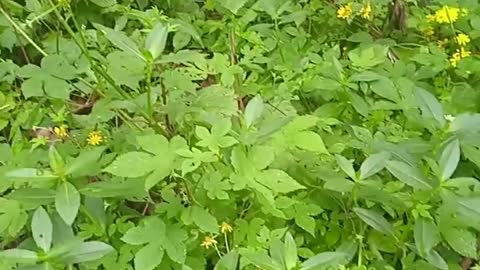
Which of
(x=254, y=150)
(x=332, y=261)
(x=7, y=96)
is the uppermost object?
(x=254, y=150)

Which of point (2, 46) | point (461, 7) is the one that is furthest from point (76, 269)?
point (461, 7)

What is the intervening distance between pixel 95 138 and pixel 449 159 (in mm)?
964

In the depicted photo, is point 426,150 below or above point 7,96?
above

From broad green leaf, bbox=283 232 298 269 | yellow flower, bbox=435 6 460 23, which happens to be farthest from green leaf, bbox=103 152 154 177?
yellow flower, bbox=435 6 460 23

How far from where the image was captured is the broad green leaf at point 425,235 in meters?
1.77

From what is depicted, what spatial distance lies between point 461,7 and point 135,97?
1175mm

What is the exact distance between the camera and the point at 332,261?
5.43 ft

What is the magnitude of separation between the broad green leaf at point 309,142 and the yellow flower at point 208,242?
0.30 m

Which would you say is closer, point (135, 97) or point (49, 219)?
point (49, 219)

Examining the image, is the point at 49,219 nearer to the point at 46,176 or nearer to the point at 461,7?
the point at 46,176

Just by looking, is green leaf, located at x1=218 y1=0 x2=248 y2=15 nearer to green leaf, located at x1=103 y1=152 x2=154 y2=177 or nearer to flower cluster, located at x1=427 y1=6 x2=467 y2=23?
flower cluster, located at x1=427 y1=6 x2=467 y2=23

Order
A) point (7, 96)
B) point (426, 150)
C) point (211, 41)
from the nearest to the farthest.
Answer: point (426, 150)
point (7, 96)
point (211, 41)

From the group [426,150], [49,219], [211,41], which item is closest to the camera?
[49,219]

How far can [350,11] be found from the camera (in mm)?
2746
